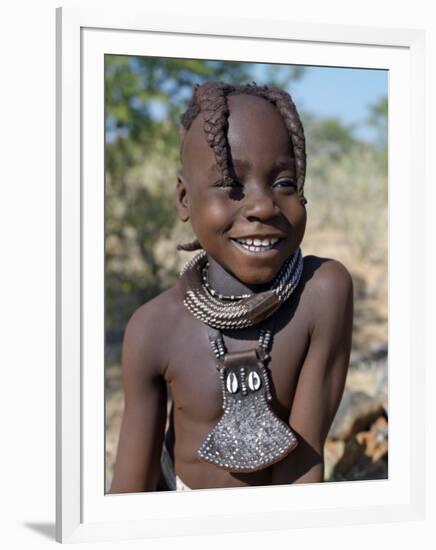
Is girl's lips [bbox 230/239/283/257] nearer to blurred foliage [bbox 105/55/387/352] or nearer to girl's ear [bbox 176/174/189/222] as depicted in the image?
girl's ear [bbox 176/174/189/222]

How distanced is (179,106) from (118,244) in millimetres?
626

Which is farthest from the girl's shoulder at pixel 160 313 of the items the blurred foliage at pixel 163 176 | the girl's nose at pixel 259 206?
the blurred foliage at pixel 163 176

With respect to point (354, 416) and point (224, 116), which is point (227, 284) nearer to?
point (224, 116)

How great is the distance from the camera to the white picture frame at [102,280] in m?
2.31

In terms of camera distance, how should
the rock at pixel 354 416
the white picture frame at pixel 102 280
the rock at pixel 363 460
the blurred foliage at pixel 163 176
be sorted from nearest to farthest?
the white picture frame at pixel 102 280 → the rock at pixel 363 460 → the rock at pixel 354 416 → the blurred foliage at pixel 163 176

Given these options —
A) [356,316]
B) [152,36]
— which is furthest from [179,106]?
[152,36]

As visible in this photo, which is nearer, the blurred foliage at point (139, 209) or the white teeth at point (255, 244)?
the white teeth at point (255, 244)

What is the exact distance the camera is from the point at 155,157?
414cm

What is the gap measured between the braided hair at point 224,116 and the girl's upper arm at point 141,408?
0.44 m

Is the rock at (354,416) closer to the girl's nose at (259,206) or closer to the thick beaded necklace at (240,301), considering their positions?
the thick beaded necklace at (240,301)

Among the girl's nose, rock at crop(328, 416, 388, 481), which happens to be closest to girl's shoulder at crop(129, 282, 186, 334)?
the girl's nose

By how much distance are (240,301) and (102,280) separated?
339mm

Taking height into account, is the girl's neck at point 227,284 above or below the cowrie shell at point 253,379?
above

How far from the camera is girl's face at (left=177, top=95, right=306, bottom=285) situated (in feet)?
7.67
